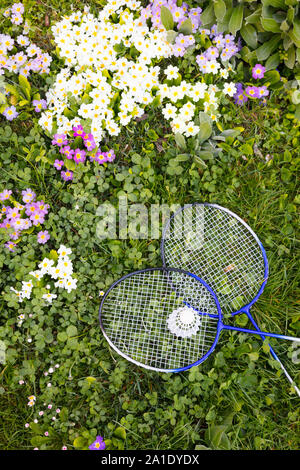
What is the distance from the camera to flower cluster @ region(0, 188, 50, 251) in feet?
8.79

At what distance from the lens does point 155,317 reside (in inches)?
103

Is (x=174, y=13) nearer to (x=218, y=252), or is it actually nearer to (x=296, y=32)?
(x=296, y=32)

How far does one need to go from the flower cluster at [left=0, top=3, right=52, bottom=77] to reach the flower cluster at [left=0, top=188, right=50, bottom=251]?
91 cm

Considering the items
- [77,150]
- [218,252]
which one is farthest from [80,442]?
[77,150]

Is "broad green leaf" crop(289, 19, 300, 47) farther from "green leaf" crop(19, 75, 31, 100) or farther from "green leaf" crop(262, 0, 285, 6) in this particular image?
"green leaf" crop(19, 75, 31, 100)

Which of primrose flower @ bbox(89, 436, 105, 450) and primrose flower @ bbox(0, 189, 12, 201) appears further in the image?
primrose flower @ bbox(0, 189, 12, 201)

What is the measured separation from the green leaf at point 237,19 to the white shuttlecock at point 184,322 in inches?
72.5

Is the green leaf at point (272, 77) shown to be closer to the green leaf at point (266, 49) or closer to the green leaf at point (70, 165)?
the green leaf at point (266, 49)

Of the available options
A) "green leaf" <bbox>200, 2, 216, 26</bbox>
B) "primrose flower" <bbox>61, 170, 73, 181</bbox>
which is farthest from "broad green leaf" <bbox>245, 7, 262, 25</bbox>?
"primrose flower" <bbox>61, 170, 73, 181</bbox>

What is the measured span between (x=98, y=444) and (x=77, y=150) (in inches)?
73.9

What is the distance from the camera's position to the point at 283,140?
2.85m

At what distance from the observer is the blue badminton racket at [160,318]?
2.52 metres

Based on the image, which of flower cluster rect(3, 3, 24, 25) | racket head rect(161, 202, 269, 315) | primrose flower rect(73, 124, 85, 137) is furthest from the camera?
flower cluster rect(3, 3, 24, 25)

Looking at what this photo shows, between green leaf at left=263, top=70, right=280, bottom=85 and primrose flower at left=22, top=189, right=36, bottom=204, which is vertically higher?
green leaf at left=263, top=70, right=280, bottom=85
